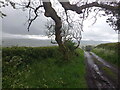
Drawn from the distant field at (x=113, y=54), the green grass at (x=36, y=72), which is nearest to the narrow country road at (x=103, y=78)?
the green grass at (x=36, y=72)

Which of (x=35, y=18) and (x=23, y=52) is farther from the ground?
(x=35, y=18)

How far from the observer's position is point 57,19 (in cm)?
1349

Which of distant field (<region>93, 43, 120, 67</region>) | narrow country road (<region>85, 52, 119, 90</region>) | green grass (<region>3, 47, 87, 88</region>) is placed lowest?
distant field (<region>93, 43, 120, 67</region>)

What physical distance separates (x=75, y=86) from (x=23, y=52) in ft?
20.7

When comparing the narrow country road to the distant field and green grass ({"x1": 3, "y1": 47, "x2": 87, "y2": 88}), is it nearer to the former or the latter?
green grass ({"x1": 3, "y1": 47, "x2": 87, "y2": 88})

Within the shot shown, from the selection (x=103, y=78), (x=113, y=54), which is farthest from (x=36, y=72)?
(x=113, y=54)

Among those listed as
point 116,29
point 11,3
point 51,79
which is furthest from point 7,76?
point 116,29

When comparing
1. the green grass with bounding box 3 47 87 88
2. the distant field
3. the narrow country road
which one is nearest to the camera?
the green grass with bounding box 3 47 87 88

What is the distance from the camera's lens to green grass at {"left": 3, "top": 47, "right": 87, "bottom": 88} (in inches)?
353

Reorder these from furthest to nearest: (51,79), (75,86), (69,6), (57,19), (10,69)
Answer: (57,19) → (69,6) → (10,69) → (51,79) → (75,86)

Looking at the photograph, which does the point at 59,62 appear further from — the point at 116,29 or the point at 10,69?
the point at 116,29

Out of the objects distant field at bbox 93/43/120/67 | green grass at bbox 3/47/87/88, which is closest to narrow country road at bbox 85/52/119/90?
green grass at bbox 3/47/87/88

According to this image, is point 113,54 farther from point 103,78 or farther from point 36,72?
point 36,72

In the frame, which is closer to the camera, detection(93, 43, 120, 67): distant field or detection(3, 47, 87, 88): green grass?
detection(3, 47, 87, 88): green grass
